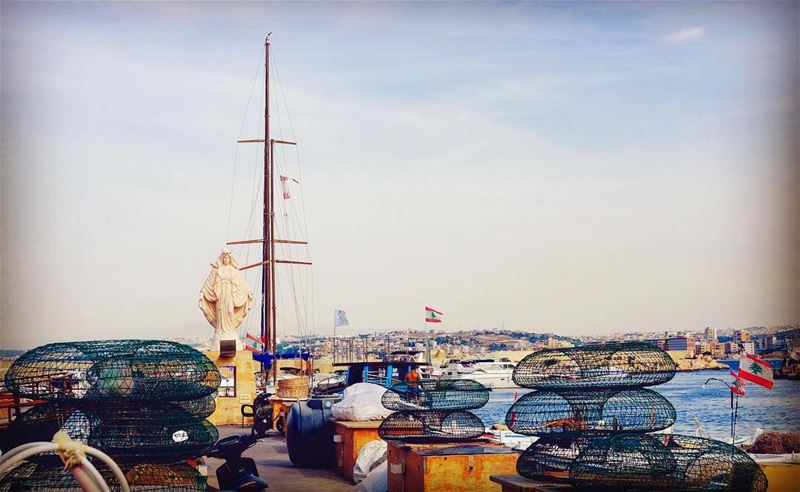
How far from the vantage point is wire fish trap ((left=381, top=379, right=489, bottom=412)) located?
1246 centimetres

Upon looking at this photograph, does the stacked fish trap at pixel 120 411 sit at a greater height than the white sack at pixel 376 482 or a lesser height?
greater

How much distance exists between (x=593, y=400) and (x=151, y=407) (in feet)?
13.1


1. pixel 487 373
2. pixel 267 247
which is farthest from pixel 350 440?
pixel 487 373

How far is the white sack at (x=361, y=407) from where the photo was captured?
14398 mm

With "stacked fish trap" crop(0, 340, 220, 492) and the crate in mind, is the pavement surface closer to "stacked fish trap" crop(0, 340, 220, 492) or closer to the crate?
the crate

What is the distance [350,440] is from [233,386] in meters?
9.45

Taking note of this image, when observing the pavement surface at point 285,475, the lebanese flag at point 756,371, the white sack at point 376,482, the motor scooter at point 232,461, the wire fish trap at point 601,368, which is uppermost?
the wire fish trap at point 601,368

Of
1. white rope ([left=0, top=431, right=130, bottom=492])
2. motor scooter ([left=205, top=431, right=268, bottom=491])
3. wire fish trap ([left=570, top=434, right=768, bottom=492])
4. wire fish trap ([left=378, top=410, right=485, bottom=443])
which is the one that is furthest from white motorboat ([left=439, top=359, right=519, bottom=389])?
white rope ([left=0, top=431, right=130, bottom=492])

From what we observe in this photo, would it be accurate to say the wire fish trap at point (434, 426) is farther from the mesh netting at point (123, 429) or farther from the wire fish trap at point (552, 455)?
the mesh netting at point (123, 429)

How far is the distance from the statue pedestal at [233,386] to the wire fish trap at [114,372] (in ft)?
43.6

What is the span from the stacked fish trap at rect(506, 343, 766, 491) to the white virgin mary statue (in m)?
14.9

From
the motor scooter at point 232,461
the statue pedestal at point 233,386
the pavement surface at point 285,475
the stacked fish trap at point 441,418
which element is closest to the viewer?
the motor scooter at point 232,461

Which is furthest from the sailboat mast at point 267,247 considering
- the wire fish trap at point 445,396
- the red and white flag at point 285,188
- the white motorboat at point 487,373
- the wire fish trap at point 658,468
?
the white motorboat at point 487,373

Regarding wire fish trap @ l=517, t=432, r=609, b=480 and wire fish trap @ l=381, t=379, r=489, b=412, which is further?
wire fish trap @ l=381, t=379, r=489, b=412
